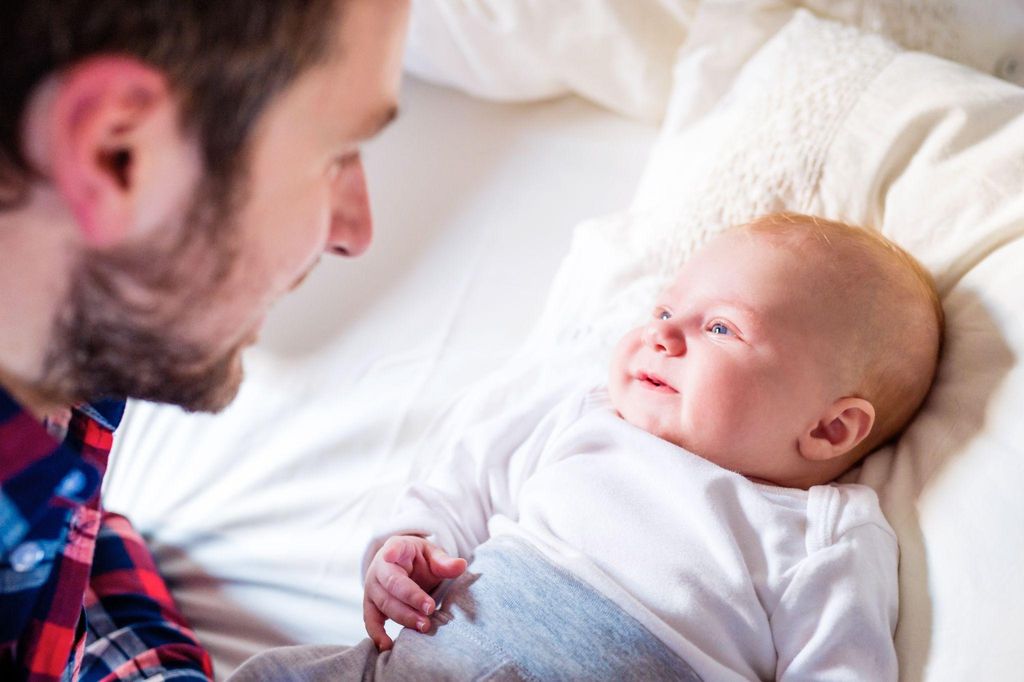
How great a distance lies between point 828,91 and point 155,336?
0.83 meters

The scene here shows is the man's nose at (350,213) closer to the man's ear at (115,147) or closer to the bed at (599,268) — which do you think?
the man's ear at (115,147)

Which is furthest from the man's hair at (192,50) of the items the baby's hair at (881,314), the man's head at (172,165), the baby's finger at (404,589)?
the baby's hair at (881,314)

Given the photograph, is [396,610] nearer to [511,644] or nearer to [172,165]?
[511,644]

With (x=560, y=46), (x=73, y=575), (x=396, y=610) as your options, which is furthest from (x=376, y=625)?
(x=560, y=46)

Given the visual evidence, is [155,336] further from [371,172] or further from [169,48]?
[371,172]

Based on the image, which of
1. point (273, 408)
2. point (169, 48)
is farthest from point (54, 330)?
point (273, 408)

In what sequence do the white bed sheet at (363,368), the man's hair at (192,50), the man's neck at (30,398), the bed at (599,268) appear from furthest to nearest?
the white bed sheet at (363,368) < the bed at (599,268) < the man's neck at (30,398) < the man's hair at (192,50)

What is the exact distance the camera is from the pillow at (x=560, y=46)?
5.07 feet

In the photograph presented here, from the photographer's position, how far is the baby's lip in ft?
3.47

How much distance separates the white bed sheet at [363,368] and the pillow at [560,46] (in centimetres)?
5

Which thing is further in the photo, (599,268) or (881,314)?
(599,268)

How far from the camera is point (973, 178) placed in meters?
1.12

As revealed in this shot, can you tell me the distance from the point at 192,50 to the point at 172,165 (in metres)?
0.07

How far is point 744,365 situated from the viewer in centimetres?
101
